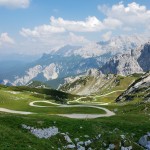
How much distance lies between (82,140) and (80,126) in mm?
4984

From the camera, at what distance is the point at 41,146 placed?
128ft

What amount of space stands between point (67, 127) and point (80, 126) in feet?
7.46

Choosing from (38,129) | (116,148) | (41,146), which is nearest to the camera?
Answer: (41,146)

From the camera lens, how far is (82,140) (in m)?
45.3

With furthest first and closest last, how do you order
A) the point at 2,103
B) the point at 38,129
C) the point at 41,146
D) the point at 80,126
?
the point at 2,103
the point at 80,126
the point at 38,129
the point at 41,146

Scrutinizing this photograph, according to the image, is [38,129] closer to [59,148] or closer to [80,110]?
[59,148]

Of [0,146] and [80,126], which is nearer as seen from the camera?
[0,146]

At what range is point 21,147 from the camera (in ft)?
120

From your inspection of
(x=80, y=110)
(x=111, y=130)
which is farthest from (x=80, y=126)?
(x=80, y=110)

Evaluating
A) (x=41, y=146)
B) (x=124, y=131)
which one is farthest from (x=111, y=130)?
(x=41, y=146)

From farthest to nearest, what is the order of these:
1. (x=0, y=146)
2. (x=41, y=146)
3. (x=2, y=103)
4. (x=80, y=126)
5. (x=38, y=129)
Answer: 1. (x=2, y=103)
2. (x=80, y=126)
3. (x=38, y=129)
4. (x=41, y=146)
5. (x=0, y=146)

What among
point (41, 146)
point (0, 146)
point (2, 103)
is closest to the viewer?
point (0, 146)

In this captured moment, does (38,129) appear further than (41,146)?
Yes

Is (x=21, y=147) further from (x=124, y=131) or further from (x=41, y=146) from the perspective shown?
(x=124, y=131)
